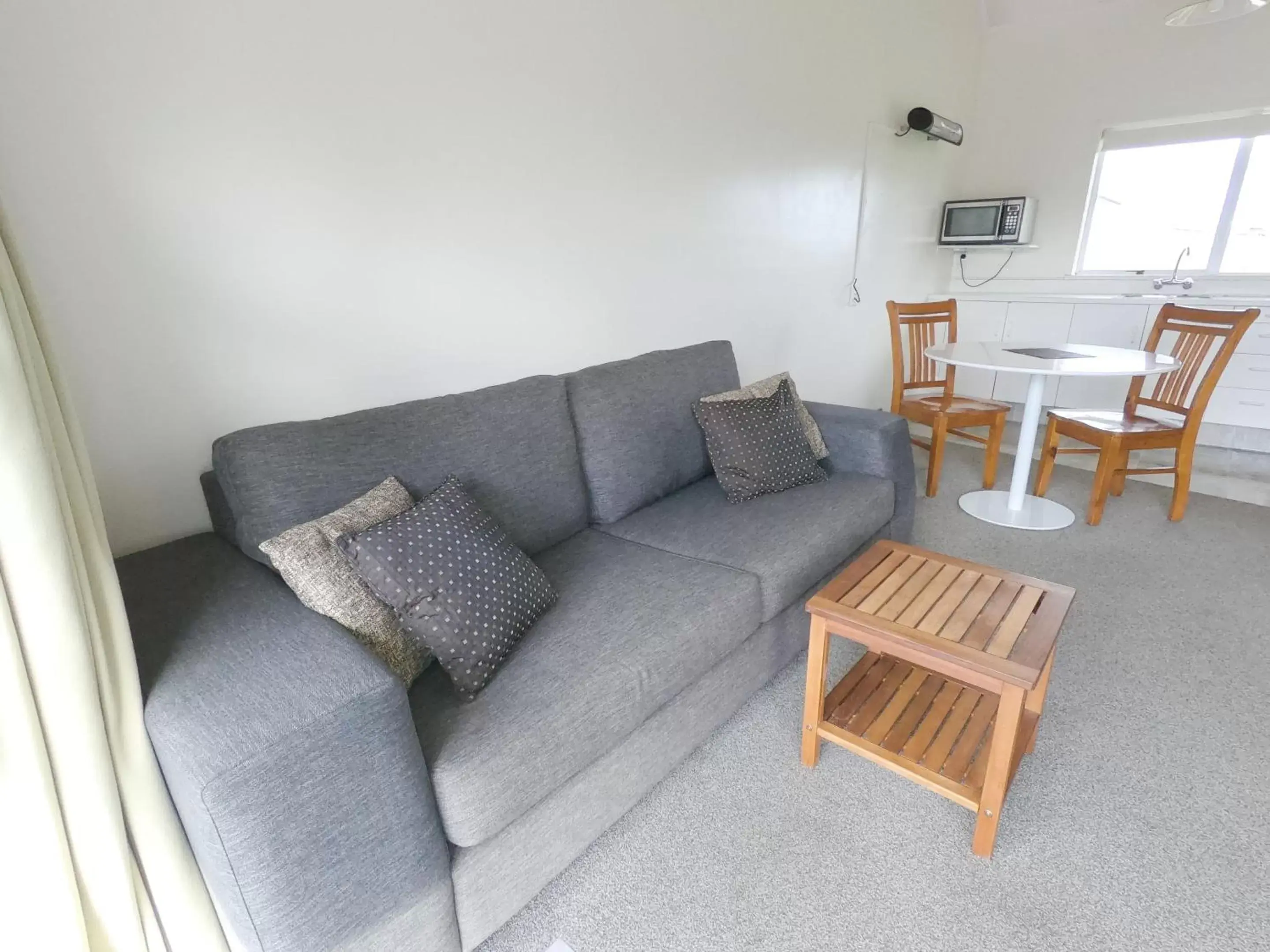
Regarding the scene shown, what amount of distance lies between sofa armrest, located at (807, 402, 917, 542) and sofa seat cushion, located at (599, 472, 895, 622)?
56mm

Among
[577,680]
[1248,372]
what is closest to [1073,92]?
[1248,372]

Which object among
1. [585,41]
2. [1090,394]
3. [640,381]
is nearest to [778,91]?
[585,41]

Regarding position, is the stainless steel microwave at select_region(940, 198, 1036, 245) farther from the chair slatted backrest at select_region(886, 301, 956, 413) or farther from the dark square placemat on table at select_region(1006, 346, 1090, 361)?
the dark square placemat on table at select_region(1006, 346, 1090, 361)

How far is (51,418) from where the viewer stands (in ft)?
3.29

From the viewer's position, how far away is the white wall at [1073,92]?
12.1ft

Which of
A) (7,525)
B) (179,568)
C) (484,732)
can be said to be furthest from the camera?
(179,568)

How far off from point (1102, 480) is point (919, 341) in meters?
1.12

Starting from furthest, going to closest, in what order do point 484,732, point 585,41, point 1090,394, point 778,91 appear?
point 1090,394 → point 778,91 → point 585,41 → point 484,732

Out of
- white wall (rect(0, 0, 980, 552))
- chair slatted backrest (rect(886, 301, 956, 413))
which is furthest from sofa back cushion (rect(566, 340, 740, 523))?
chair slatted backrest (rect(886, 301, 956, 413))

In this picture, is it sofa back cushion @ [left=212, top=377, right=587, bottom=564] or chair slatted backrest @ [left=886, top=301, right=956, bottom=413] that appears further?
chair slatted backrest @ [left=886, top=301, right=956, bottom=413]

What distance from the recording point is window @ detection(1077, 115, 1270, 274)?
382cm

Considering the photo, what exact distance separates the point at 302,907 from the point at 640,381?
5.48 feet

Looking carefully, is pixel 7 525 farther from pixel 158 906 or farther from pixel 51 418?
pixel 158 906

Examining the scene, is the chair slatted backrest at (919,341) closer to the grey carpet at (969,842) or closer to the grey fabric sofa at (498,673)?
the grey fabric sofa at (498,673)
